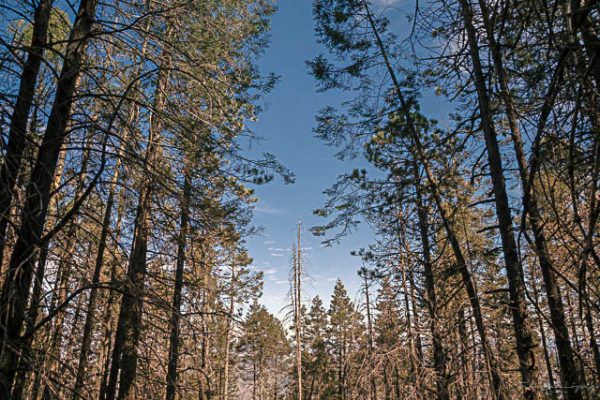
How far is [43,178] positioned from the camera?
2.54 m

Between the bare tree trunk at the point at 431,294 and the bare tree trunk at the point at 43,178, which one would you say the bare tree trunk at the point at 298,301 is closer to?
the bare tree trunk at the point at 431,294

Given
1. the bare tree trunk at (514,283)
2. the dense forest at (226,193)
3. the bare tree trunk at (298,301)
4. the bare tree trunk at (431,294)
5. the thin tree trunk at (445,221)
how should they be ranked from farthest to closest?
the bare tree trunk at (298,301), the bare tree trunk at (431,294), the bare tree trunk at (514,283), the thin tree trunk at (445,221), the dense forest at (226,193)

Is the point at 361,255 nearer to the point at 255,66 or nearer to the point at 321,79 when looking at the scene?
the point at 321,79

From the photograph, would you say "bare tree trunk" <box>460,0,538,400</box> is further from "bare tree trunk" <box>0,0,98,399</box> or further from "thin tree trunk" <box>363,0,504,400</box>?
"bare tree trunk" <box>0,0,98,399</box>

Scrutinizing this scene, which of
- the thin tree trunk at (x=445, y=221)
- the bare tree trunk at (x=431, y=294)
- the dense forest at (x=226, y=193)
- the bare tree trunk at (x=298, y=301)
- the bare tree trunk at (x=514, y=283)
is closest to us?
the dense forest at (x=226, y=193)

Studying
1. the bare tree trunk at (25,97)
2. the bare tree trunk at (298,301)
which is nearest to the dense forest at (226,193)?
the bare tree trunk at (25,97)

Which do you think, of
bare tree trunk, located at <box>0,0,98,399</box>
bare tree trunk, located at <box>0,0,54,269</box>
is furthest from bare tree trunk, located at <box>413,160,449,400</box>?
bare tree trunk, located at <box>0,0,54,269</box>

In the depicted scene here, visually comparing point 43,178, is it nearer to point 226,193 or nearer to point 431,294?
point 226,193

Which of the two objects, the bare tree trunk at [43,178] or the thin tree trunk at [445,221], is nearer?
→ the bare tree trunk at [43,178]

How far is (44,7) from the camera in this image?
284 centimetres

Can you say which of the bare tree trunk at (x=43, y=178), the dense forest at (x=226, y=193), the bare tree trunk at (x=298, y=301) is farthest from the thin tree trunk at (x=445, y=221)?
the bare tree trunk at (x=298, y=301)

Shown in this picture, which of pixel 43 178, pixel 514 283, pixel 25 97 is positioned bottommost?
pixel 514 283

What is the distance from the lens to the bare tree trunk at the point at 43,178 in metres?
2.16

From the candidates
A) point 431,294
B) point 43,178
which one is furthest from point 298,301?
point 43,178
